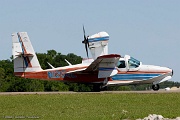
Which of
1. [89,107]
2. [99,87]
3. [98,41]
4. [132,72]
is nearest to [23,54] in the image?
[98,41]

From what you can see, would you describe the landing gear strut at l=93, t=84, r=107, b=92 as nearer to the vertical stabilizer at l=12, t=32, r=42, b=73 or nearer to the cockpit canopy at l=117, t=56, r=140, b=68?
the cockpit canopy at l=117, t=56, r=140, b=68

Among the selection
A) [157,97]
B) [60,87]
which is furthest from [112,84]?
[60,87]

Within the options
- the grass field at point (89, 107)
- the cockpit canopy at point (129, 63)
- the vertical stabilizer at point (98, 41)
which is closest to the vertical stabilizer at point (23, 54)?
the vertical stabilizer at point (98, 41)

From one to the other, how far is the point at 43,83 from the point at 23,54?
47.6m

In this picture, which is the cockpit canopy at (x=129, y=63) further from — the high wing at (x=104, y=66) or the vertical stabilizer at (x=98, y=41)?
the vertical stabilizer at (x=98, y=41)

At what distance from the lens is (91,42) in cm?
4594

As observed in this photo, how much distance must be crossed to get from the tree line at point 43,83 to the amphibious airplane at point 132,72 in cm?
2159

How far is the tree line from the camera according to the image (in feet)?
274

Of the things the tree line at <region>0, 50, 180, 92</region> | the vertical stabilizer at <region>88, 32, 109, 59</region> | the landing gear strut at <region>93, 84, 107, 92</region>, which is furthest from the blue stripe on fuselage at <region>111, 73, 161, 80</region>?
the tree line at <region>0, 50, 180, 92</region>

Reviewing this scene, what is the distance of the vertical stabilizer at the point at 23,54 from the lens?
4491cm

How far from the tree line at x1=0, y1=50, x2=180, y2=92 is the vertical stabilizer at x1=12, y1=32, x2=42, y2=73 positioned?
21.9 m

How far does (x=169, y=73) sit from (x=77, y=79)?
6.90 m

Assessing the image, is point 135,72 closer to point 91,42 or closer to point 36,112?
point 91,42

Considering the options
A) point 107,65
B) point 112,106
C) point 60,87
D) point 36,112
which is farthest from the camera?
point 60,87
